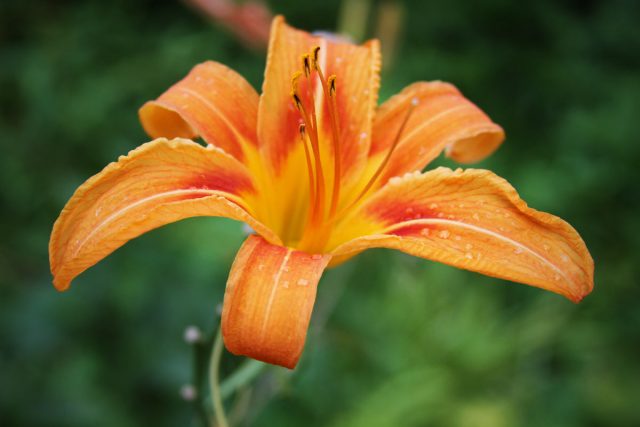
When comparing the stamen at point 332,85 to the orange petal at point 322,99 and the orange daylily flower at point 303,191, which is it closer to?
the orange daylily flower at point 303,191

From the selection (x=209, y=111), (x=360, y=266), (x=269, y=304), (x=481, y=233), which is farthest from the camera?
(x=360, y=266)

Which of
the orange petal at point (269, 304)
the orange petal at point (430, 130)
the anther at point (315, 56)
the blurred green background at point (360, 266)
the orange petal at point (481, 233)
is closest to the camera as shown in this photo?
the orange petal at point (269, 304)

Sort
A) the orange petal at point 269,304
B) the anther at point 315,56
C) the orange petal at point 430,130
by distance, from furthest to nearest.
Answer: the orange petal at point 430,130
the anther at point 315,56
the orange petal at point 269,304

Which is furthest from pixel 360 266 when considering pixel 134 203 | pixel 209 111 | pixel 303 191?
pixel 134 203

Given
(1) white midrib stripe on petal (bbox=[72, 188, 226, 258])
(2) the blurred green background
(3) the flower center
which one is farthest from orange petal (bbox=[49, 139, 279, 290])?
(2) the blurred green background

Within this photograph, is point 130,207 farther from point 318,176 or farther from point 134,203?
point 318,176

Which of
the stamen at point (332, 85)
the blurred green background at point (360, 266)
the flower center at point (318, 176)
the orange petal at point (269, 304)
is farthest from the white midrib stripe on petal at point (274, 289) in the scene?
the blurred green background at point (360, 266)

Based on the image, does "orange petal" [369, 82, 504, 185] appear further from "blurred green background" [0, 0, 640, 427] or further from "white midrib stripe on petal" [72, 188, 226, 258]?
"blurred green background" [0, 0, 640, 427]
